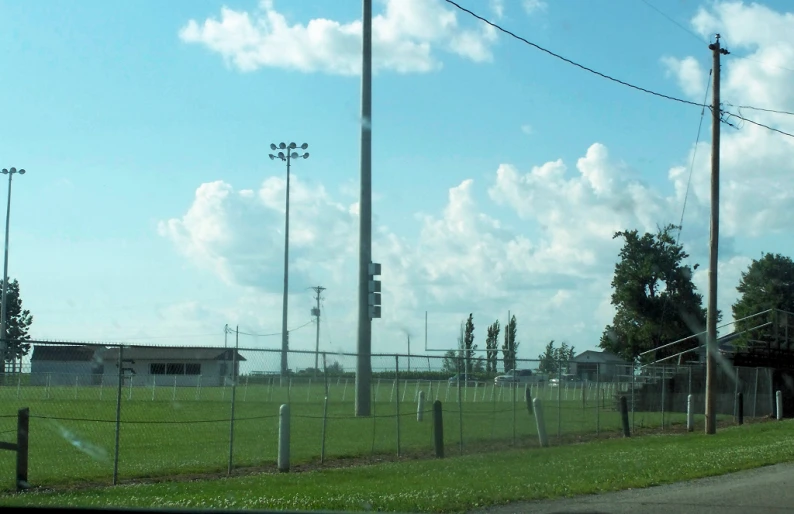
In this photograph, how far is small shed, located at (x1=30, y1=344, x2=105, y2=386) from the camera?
1465cm

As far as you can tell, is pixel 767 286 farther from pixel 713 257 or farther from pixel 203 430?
pixel 203 430

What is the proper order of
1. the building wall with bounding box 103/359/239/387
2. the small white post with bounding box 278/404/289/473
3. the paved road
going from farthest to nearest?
the building wall with bounding box 103/359/239/387 → the small white post with bounding box 278/404/289/473 → the paved road

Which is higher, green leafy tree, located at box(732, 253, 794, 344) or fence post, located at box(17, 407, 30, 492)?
green leafy tree, located at box(732, 253, 794, 344)

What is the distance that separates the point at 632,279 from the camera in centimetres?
6781

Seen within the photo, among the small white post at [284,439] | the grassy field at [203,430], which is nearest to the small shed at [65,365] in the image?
the grassy field at [203,430]

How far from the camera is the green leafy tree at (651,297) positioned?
67625mm

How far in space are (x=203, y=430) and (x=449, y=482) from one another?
1270 centimetres

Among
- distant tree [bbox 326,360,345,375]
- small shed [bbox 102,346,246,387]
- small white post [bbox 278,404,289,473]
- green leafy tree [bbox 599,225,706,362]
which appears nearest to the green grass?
small white post [bbox 278,404,289,473]

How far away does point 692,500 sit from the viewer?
12.4 meters

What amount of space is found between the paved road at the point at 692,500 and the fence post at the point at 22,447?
6.70 m

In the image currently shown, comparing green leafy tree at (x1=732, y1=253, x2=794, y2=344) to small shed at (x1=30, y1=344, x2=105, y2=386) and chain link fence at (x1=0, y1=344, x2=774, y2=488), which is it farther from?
small shed at (x1=30, y1=344, x2=105, y2=386)

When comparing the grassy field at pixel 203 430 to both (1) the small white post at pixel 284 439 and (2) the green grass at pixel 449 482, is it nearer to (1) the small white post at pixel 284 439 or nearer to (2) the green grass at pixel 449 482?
(1) the small white post at pixel 284 439

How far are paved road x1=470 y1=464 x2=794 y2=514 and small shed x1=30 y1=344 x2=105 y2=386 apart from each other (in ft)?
24.3

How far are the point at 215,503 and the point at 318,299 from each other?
246ft
